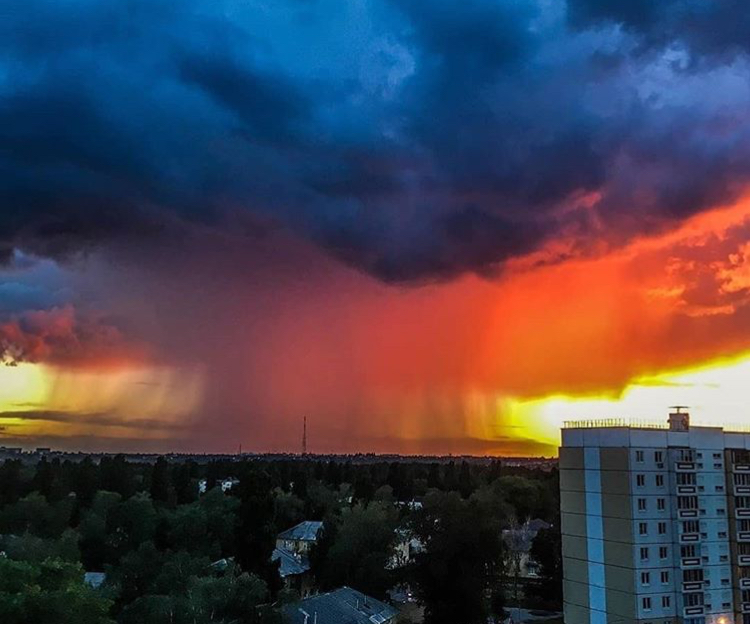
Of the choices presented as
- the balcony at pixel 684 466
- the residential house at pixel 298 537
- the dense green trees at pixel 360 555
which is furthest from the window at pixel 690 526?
the residential house at pixel 298 537

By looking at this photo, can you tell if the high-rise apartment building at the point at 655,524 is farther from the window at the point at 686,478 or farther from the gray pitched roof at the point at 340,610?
the gray pitched roof at the point at 340,610

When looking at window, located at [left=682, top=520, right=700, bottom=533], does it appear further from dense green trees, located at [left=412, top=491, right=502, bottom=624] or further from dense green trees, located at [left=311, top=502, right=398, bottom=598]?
dense green trees, located at [left=311, top=502, right=398, bottom=598]

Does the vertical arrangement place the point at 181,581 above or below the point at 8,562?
below

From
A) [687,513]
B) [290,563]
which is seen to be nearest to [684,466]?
[687,513]

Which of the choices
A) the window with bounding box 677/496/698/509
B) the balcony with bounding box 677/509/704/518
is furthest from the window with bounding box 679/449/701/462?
the balcony with bounding box 677/509/704/518

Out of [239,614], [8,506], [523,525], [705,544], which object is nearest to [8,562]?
[239,614]

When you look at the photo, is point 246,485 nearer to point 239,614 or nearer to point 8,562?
point 239,614
